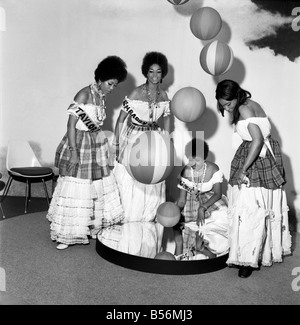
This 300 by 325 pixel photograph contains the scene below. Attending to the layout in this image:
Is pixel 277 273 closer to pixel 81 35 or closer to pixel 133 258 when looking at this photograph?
pixel 133 258

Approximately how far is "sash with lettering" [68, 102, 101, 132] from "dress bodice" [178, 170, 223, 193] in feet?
2.86

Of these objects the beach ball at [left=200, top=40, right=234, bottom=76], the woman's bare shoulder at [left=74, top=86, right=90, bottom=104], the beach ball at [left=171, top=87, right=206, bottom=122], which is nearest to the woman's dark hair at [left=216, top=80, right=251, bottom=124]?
the beach ball at [left=171, top=87, right=206, bottom=122]

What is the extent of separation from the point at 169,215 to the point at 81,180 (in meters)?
0.75

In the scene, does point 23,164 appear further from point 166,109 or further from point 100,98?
point 166,109

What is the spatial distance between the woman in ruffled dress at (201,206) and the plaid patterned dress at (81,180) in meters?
0.70

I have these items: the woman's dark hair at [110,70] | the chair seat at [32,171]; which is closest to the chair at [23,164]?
the chair seat at [32,171]

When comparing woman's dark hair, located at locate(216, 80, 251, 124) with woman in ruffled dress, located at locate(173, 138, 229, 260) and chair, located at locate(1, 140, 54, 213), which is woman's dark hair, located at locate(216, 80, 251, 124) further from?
chair, located at locate(1, 140, 54, 213)

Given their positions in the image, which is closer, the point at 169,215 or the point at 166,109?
the point at 169,215

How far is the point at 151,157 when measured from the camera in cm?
347

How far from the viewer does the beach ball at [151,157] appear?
348cm

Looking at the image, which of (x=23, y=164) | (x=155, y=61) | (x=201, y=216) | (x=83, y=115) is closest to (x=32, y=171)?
(x=23, y=164)

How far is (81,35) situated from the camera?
5.30 m

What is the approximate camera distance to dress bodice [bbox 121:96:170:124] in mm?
4250

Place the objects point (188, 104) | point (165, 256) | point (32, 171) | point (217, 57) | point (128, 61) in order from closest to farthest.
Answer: point (165, 256) → point (188, 104) → point (217, 57) → point (32, 171) → point (128, 61)
